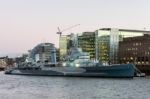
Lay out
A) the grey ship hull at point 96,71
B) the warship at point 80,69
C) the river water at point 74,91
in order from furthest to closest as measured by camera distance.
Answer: the warship at point 80,69 < the grey ship hull at point 96,71 < the river water at point 74,91

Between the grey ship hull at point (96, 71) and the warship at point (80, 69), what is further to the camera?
the warship at point (80, 69)

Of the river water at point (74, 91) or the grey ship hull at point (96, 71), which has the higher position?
the grey ship hull at point (96, 71)

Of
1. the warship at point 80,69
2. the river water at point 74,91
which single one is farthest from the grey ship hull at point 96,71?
the river water at point 74,91

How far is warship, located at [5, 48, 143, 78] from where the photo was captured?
402ft

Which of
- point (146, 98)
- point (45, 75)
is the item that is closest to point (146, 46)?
point (45, 75)

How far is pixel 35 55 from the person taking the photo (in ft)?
642

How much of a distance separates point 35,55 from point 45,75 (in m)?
57.9

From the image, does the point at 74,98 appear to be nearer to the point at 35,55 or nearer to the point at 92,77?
the point at 92,77

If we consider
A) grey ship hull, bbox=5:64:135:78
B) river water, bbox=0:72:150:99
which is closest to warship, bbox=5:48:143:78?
grey ship hull, bbox=5:64:135:78

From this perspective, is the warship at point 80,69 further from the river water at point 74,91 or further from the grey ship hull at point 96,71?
the river water at point 74,91

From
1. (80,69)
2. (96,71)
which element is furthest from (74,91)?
(80,69)

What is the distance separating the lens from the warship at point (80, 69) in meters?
123

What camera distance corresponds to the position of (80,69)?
12825cm

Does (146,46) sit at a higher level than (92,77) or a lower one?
higher
